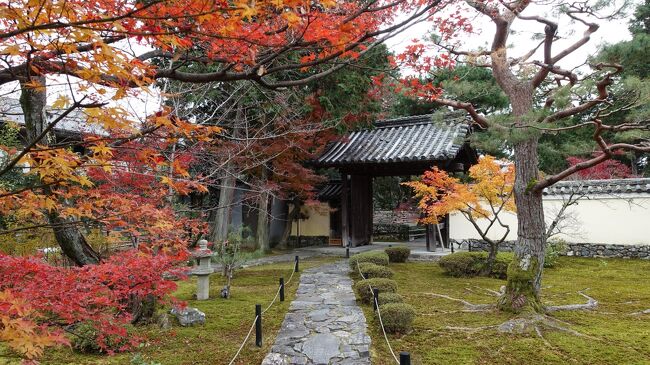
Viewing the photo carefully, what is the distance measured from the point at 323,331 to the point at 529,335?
9.01 feet

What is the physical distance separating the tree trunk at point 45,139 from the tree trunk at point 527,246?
5.79 metres

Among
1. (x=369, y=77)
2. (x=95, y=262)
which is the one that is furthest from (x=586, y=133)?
(x=95, y=262)

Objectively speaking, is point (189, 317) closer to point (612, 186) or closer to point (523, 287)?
point (523, 287)

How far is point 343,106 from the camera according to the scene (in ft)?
39.8

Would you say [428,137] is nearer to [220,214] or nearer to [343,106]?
[343,106]

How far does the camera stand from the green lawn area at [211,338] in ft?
16.2

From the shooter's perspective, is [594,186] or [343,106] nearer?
[343,106]

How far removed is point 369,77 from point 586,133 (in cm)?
1316

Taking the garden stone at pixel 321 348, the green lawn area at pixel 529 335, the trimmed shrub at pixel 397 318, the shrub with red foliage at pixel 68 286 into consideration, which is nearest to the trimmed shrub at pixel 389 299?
the green lawn area at pixel 529 335

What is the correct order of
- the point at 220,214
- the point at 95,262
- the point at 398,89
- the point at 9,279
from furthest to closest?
the point at 220,214, the point at 398,89, the point at 95,262, the point at 9,279

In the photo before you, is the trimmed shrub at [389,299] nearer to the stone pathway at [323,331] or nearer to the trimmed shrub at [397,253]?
the stone pathway at [323,331]

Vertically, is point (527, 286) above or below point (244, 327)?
above

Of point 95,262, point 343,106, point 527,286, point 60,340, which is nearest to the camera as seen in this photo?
point 60,340

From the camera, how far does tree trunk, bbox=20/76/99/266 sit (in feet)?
14.8
